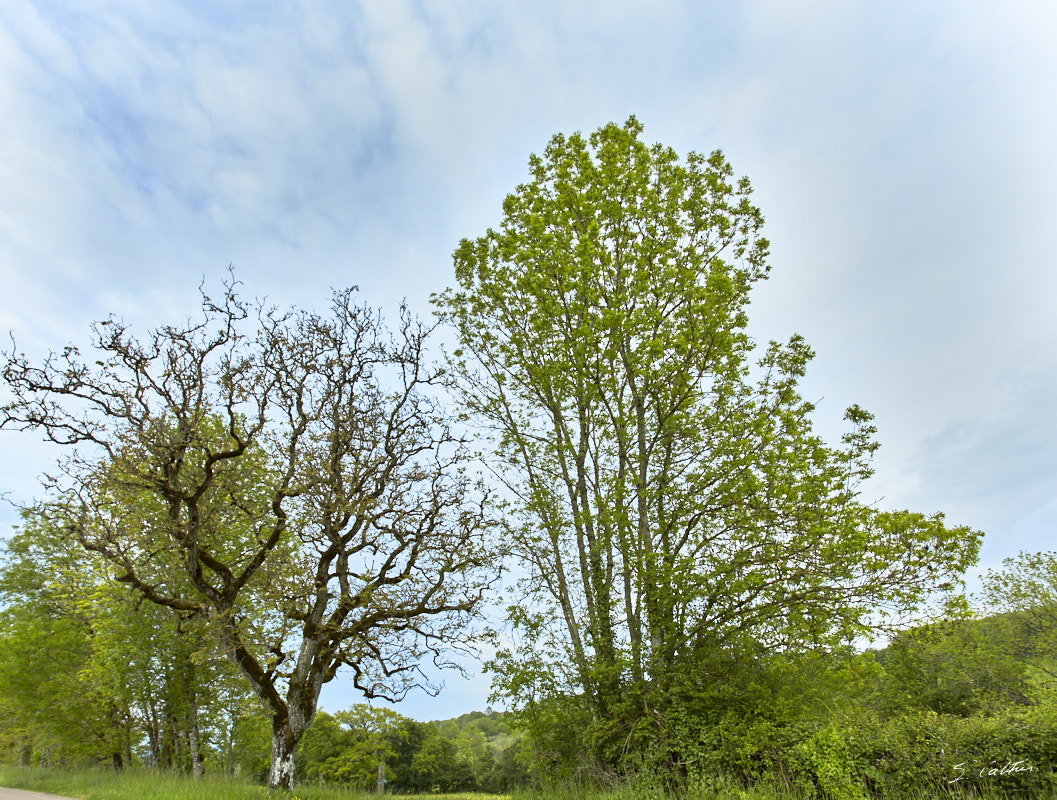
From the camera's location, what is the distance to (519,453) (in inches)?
599

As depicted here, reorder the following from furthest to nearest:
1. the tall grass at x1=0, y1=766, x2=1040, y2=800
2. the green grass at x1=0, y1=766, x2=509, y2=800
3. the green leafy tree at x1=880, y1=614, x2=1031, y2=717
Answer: the green leafy tree at x1=880, y1=614, x2=1031, y2=717
the green grass at x1=0, y1=766, x2=509, y2=800
the tall grass at x1=0, y1=766, x2=1040, y2=800

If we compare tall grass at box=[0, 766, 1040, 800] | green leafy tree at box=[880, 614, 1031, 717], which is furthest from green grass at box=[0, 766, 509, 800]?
green leafy tree at box=[880, 614, 1031, 717]

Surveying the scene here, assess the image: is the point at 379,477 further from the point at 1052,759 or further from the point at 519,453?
the point at 1052,759

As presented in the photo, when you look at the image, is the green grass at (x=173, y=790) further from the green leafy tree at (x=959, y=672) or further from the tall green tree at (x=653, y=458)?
the green leafy tree at (x=959, y=672)

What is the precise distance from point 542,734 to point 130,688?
50.7 ft

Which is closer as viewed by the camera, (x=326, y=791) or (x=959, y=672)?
(x=326, y=791)

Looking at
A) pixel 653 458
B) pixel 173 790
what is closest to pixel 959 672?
pixel 653 458

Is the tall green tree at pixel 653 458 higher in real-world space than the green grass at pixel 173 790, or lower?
higher

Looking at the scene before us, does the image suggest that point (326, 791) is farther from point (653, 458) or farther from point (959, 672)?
point (959, 672)

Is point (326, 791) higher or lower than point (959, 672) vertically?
higher

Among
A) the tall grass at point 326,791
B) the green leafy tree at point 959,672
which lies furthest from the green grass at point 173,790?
the green leafy tree at point 959,672

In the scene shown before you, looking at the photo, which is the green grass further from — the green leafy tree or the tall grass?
the green leafy tree

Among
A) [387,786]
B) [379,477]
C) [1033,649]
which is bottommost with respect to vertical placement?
[387,786]

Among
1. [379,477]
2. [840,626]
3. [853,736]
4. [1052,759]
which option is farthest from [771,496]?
[379,477]
